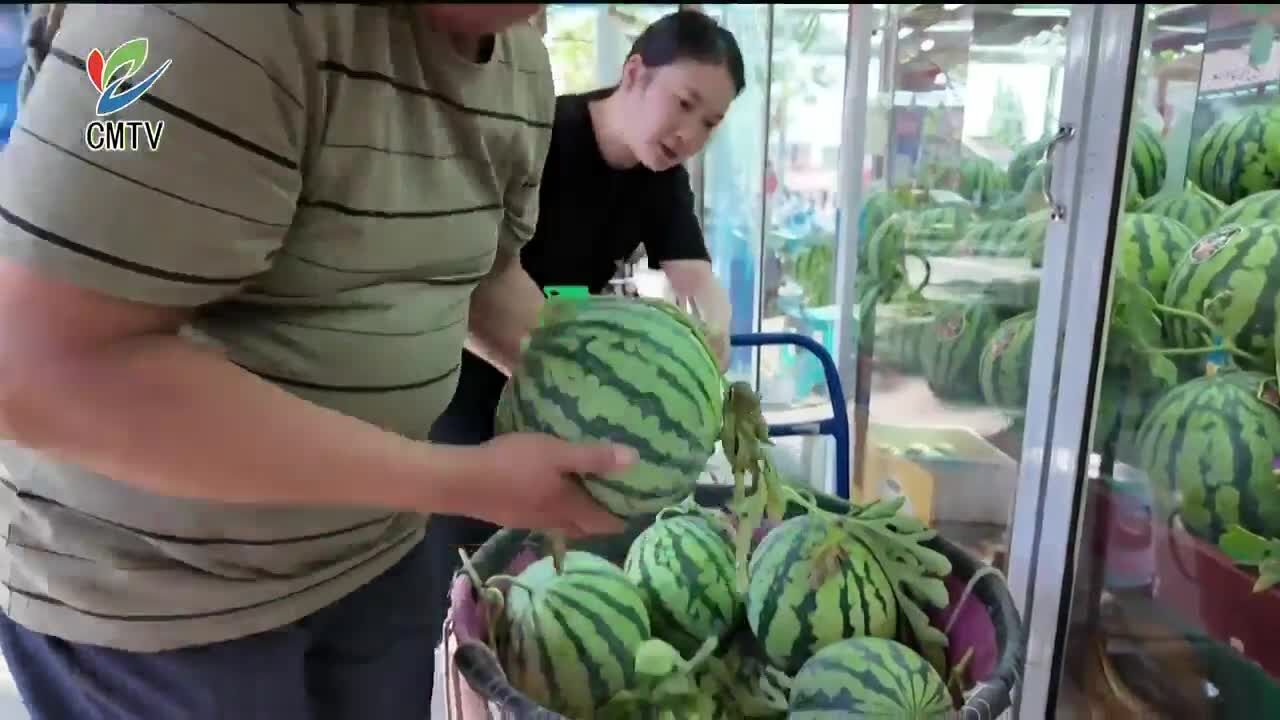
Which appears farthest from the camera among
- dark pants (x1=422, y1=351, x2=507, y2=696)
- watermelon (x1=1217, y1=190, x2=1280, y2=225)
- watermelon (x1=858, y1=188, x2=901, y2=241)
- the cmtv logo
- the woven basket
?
watermelon (x1=858, y1=188, x2=901, y2=241)

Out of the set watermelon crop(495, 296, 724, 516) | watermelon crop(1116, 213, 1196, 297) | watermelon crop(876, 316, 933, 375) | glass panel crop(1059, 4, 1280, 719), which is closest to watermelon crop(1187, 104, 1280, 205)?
glass panel crop(1059, 4, 1280, 719)

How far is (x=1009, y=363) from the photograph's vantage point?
4.10 feet

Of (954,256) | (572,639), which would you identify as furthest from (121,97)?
(954,256)

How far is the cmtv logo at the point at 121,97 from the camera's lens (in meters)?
0.50

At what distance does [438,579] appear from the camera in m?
1.02

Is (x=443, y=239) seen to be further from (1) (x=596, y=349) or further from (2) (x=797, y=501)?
(2) (x=797, y=501)

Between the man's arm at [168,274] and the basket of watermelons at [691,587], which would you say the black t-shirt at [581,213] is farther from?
the man's arm at [168,274]

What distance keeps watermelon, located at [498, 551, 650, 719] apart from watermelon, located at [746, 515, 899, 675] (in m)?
0.13

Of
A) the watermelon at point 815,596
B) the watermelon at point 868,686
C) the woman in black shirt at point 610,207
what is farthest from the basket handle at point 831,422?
the watermelon at point 868,686

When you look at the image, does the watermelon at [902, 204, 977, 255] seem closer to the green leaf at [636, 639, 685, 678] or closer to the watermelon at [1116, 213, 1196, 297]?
the watermelon at [1116, 213, 1196, 297]

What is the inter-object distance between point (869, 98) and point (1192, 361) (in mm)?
977

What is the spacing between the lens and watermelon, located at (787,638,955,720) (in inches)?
34.3

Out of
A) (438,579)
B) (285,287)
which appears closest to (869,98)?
(438,579)

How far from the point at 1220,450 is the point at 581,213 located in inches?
35.3
